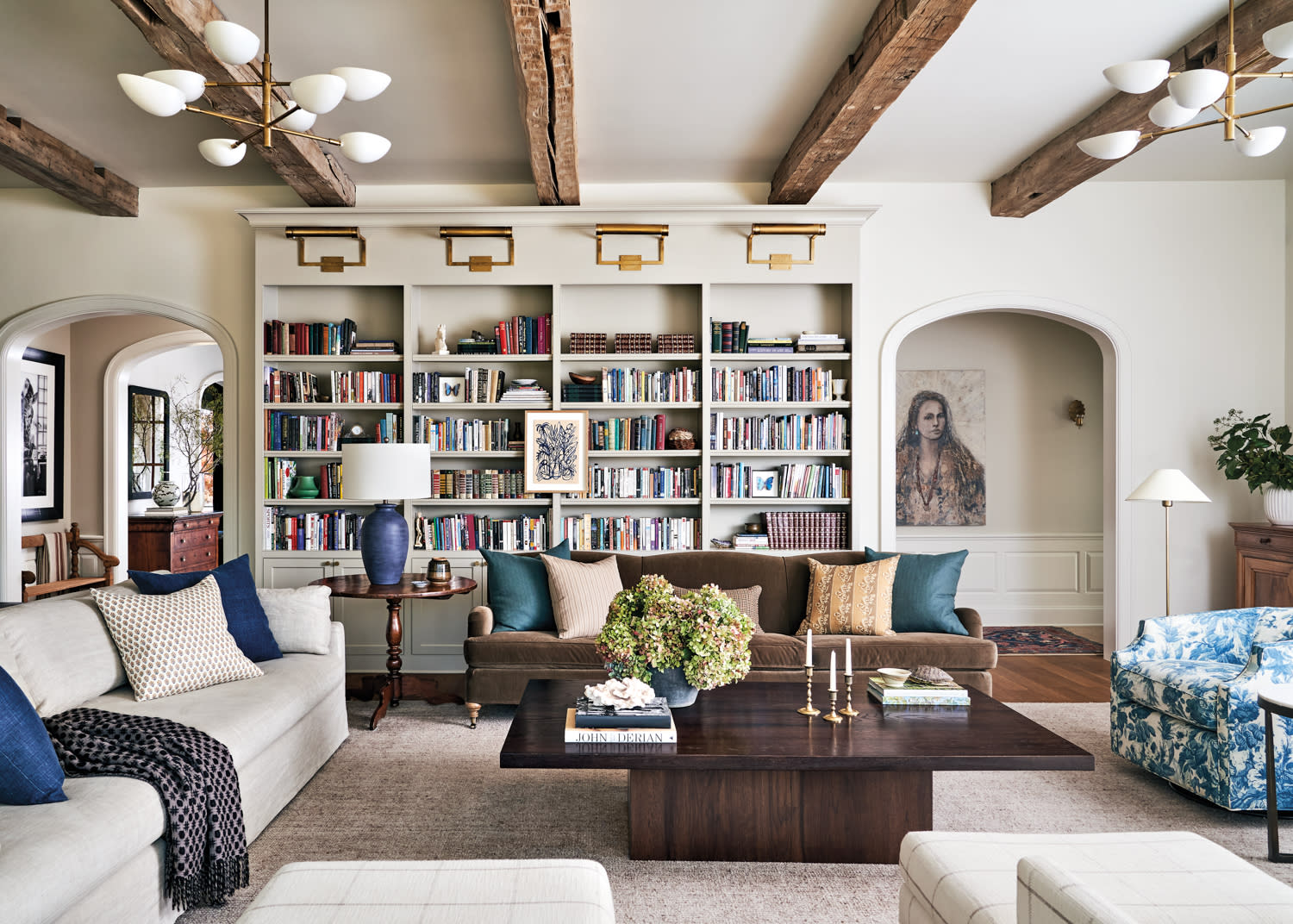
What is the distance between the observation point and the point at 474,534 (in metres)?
5.21

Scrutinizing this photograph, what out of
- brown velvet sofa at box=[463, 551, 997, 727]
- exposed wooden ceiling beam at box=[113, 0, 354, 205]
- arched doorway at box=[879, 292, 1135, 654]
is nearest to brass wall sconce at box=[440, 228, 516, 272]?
exposed wooden ceiling beam at box=[113, 0, 354, 205]

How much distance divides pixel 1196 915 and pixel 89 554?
7.57 meters

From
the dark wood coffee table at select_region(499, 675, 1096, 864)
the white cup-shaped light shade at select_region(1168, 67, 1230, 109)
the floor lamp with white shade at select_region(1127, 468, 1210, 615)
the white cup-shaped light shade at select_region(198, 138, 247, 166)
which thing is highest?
the white cup-shaped light shade at select_region(198, 138, 247, 166)

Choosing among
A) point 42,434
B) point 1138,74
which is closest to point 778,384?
point 1138,74

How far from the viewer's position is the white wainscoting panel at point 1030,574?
6.79 meters

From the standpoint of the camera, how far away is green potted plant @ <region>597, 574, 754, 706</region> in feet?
8.94

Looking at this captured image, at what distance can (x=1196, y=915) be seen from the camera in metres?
1.50

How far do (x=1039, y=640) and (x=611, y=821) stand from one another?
4406mm

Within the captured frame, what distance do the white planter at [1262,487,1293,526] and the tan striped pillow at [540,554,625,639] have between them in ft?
12.5

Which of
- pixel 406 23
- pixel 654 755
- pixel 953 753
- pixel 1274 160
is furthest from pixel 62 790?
pixel 1274 160

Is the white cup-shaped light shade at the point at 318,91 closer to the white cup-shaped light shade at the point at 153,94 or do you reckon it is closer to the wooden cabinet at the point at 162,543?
the white cup-shaped light shade at the point at 153,94

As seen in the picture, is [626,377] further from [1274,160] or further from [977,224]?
[1274,160]

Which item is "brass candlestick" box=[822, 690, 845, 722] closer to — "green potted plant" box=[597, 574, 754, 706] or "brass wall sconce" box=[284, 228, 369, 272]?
"green potted plant" box=[597, 574, 754, 706]

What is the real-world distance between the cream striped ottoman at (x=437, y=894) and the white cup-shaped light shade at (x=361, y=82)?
2303 millimetres
